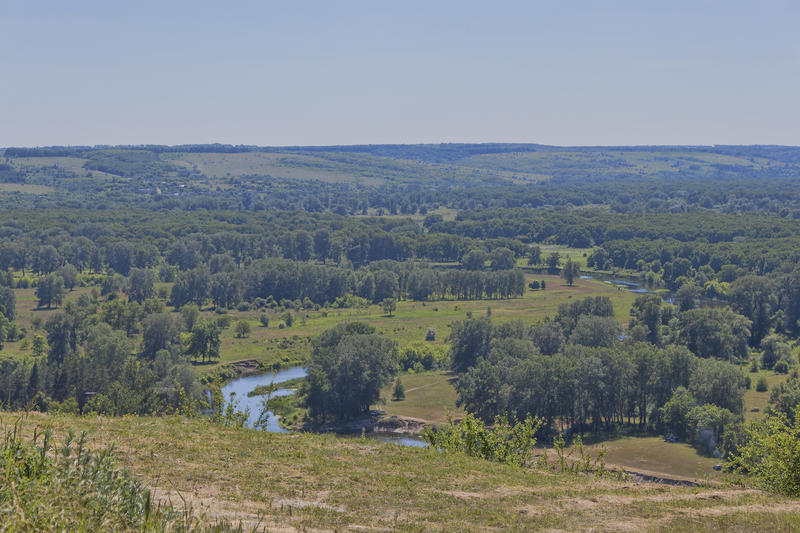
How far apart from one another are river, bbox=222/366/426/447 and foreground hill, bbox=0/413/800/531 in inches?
2037

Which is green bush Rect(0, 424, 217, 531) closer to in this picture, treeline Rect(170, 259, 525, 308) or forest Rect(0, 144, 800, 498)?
forest Rect(0, 144, 800, 498)

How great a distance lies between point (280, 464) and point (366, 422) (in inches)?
2746

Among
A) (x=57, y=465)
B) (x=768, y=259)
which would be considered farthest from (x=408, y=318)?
(x=57, y=465)

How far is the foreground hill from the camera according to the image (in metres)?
20.4

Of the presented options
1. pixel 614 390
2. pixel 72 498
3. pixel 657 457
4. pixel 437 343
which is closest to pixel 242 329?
pixel 437 343

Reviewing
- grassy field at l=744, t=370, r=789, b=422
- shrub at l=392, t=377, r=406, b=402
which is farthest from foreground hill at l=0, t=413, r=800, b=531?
shrub at l=392, t=377, r=406, b=402

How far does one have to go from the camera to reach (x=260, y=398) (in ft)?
319

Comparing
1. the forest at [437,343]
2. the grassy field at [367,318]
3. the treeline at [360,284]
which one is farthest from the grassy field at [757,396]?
the treeline at [360,284]

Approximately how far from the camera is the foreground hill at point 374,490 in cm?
2044

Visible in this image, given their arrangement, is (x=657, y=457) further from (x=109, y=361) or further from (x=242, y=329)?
(x=242, y=329)

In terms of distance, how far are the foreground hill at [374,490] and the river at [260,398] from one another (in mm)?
51747

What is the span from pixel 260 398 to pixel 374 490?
76.6m

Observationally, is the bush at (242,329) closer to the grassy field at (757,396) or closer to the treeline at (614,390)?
the treeline at (614,390)

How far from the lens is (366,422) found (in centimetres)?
9400
